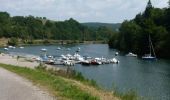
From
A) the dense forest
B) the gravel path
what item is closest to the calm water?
the gravel path

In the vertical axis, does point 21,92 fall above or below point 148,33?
above

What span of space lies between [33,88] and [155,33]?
127 m

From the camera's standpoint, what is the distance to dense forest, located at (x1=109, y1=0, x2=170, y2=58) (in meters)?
139

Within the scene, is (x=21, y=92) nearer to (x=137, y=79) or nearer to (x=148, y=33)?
(x=137, y=79)

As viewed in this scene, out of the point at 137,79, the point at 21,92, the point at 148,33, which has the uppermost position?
the point at 21,92

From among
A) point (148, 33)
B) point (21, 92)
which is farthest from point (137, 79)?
point (148, 33)

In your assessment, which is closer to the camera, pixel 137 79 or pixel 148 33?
pixel 137 79

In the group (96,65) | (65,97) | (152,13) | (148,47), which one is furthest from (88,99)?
(152,13)

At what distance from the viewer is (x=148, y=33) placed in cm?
14900

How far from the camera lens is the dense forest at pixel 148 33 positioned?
139 metres

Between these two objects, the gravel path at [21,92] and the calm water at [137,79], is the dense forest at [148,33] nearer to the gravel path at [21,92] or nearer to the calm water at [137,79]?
the calm water at [137,79]

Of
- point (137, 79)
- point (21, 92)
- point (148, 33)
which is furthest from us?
point (148, 33)

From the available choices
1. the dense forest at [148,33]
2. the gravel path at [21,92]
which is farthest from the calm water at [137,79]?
the dense forest at [148,33]

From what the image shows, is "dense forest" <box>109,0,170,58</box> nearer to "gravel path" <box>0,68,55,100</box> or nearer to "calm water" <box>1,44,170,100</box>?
"calm water" <box>1,44,170,100</box>
